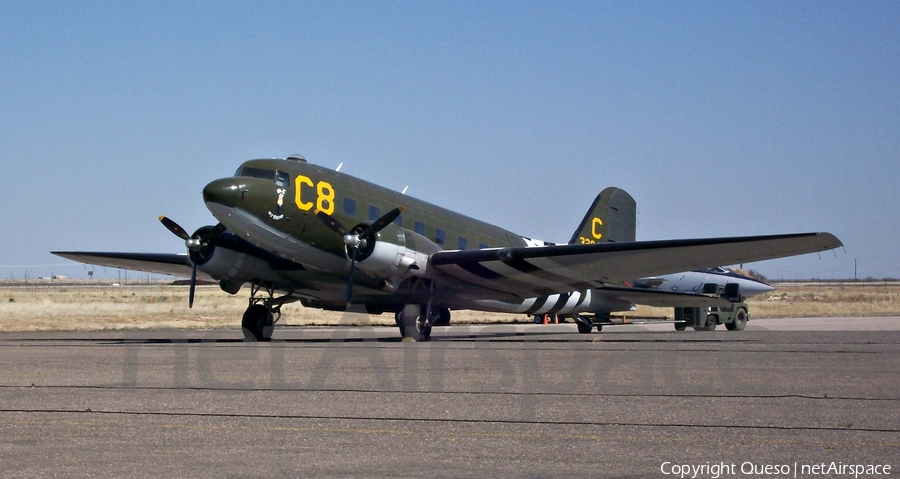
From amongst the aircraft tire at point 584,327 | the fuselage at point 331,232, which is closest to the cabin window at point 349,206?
the fuselage at point 331,232

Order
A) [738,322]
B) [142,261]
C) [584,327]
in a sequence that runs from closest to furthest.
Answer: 1. [142,261]
2. [584,327]
3. [738,322]

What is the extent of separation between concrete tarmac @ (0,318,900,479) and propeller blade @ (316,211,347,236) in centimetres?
656

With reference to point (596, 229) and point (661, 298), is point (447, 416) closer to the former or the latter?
point (661, 298)

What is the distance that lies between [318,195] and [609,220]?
13.8 meters

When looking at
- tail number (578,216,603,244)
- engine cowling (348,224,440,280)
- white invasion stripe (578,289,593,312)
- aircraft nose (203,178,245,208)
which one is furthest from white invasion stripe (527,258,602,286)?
aircraft nose (203,178,245,208)

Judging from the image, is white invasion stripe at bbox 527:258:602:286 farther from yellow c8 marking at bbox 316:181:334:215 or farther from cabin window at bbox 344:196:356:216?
yellow c8 marking at bbox 316:181:334:215

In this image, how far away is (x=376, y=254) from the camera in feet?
71.7

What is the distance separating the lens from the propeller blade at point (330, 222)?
22.1 m

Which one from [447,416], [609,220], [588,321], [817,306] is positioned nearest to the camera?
[447,416]

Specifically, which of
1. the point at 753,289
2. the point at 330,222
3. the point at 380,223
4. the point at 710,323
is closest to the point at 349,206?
the point at 330,222

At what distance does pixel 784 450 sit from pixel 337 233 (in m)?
16.1

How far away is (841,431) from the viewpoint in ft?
25.6

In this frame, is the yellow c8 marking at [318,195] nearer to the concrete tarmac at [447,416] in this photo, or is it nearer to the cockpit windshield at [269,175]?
the cockpit windshield at [269,175]

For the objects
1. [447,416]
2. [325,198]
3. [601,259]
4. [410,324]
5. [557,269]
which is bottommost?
[447,416]
